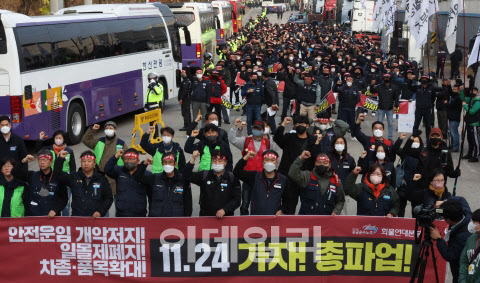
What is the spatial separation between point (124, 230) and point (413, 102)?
10690 mm

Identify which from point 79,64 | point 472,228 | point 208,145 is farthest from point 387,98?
point 472,228

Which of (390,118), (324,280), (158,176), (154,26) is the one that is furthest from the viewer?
(154,26)

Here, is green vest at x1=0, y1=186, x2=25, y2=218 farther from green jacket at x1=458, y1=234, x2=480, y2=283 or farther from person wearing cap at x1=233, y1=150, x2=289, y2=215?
green jacket at x1=458, y1=234, x2=480, y2=283

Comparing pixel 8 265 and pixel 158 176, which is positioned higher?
pixel 158 176

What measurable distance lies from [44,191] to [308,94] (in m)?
9.20

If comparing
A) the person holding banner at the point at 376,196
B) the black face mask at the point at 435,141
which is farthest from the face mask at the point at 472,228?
the black face mask at the point at 435,141

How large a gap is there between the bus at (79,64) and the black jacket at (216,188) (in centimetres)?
695

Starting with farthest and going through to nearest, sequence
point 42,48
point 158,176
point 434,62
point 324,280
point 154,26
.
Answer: point 434,62 < point 154,26 < point 42,48 < point 158,176 < point 324,280

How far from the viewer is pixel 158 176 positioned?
8.43 meters

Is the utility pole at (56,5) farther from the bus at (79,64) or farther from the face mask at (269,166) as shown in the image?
the face mask at (269,166)

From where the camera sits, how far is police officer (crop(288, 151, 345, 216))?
27.5 ft

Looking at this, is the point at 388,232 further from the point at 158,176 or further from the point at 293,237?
the point at 158,176

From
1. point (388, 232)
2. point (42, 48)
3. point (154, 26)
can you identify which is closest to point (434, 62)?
point (154, 26)

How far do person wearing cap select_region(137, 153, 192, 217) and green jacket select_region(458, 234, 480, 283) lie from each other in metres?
3.49
